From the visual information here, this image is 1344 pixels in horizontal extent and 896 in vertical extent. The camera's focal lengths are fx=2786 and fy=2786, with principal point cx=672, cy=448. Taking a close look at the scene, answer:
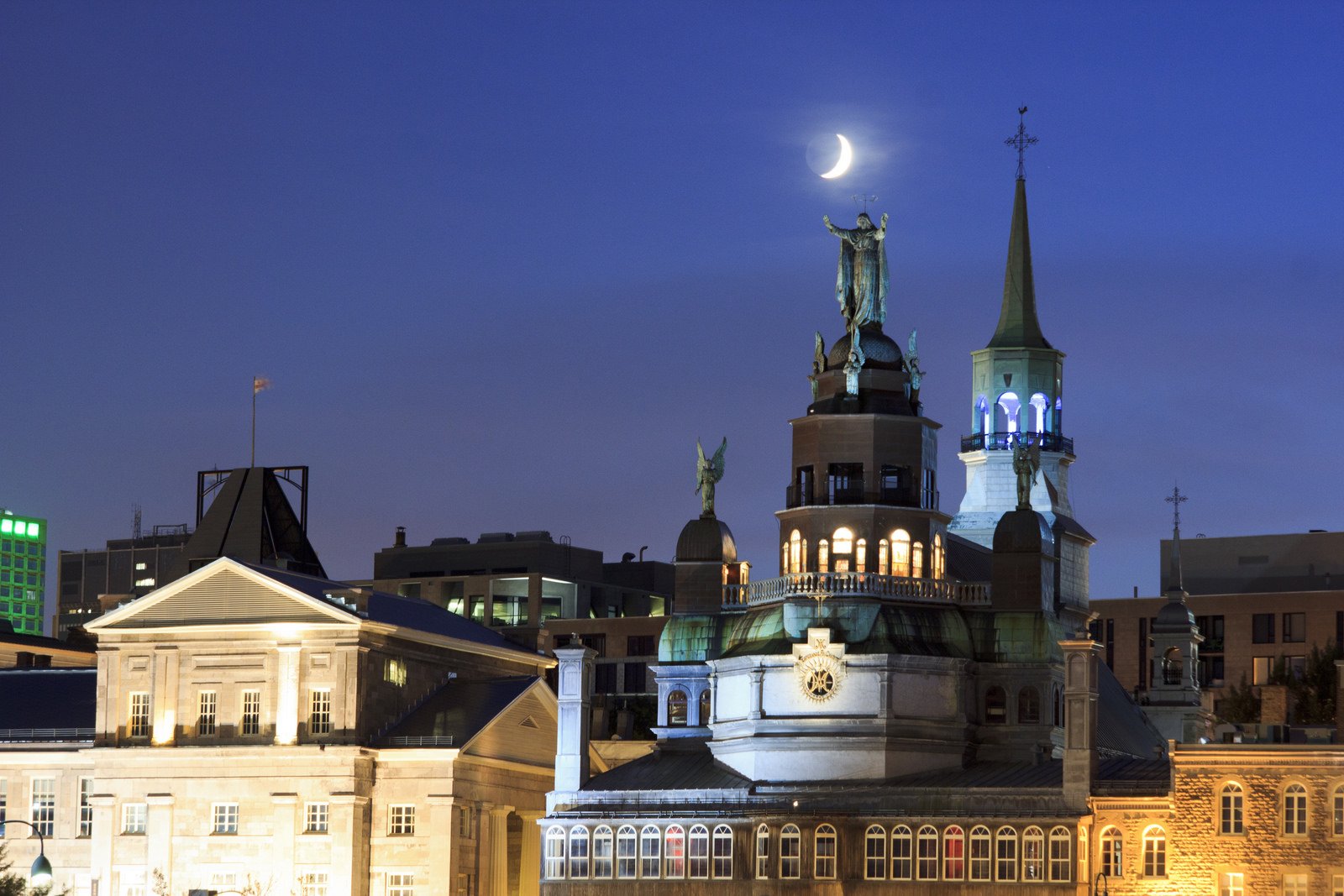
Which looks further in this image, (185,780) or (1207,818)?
(185,780)

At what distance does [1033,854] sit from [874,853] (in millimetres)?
6982

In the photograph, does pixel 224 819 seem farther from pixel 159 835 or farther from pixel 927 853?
pixel 927 853

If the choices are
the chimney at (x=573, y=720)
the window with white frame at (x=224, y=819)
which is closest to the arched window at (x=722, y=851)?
the chimney at (x=573, y=720)

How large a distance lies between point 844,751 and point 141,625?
3656 centimetres

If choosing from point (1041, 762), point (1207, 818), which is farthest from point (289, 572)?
point (1207, 818)

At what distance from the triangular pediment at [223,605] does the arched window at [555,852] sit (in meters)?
15.5

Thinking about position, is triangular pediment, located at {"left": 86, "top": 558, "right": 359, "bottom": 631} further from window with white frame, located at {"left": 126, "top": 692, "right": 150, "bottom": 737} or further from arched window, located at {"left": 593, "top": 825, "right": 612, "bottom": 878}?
arched window, located at {"left": 593, "top": 825, "right": 612, "bottom": 878}

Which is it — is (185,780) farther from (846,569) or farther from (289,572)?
(846,569)

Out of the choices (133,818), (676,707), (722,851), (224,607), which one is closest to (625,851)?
(722,851)

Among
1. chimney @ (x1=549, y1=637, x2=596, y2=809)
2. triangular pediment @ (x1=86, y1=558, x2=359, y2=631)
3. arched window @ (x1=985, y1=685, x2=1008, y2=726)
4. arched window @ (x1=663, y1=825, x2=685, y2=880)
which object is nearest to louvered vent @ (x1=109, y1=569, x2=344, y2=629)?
triangular pediment @ (x1=86, y1=558, x2=359, y2=631)

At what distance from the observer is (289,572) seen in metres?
137

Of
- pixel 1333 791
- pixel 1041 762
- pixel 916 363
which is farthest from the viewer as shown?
pixel 916 363

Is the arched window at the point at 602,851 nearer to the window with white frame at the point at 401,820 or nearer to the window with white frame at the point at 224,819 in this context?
the window with white frame at the point at 401,820

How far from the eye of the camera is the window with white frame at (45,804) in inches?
5571
